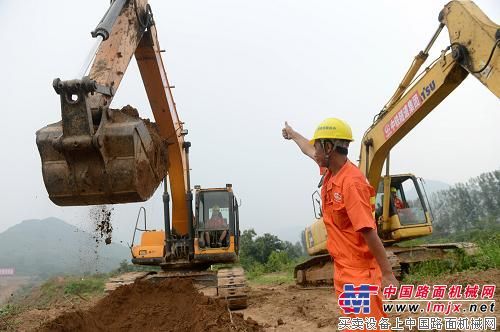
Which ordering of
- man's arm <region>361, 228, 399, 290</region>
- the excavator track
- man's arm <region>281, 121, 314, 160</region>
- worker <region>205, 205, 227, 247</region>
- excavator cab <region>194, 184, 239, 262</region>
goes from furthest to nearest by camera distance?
worker <region>205, 205, 227, 247</region>, excavator cab <region>194, 184, 239, 262</region>, the excavator track, man's arm <region>281, 121, 314, 160</region>, man's arm <region>361, 228, 399, 290</region>

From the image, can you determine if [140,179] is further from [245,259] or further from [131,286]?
[245,259]

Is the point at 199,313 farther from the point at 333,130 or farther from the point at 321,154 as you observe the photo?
the point at 333,130

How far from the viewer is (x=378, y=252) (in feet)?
10.5

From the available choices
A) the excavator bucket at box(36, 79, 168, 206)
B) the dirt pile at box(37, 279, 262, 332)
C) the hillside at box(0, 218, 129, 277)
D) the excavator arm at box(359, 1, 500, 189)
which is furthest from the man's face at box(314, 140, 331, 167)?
the hillside at box(0, 218, 129, 277)

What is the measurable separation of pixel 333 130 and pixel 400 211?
7412 millimetres

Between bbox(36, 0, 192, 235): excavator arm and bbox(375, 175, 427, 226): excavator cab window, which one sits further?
bbox(375, 175, 427, 226): excavator cab window

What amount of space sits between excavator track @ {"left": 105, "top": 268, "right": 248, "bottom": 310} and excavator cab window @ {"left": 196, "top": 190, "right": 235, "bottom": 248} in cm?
58

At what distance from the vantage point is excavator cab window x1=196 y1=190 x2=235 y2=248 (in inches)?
380

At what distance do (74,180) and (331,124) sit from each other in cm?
244

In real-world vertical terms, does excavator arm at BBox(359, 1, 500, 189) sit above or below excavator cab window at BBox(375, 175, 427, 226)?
above

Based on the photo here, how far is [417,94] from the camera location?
785cm

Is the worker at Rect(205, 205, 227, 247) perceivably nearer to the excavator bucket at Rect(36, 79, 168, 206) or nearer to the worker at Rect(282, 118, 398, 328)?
the excavator bucket at Rect(36, 79, 168, 206)

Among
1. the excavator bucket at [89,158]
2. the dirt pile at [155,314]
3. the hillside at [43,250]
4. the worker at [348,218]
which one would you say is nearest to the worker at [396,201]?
the dirt pile at [155,314]

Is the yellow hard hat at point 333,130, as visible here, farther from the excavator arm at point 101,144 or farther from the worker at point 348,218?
the excavator arm at point 101,144
